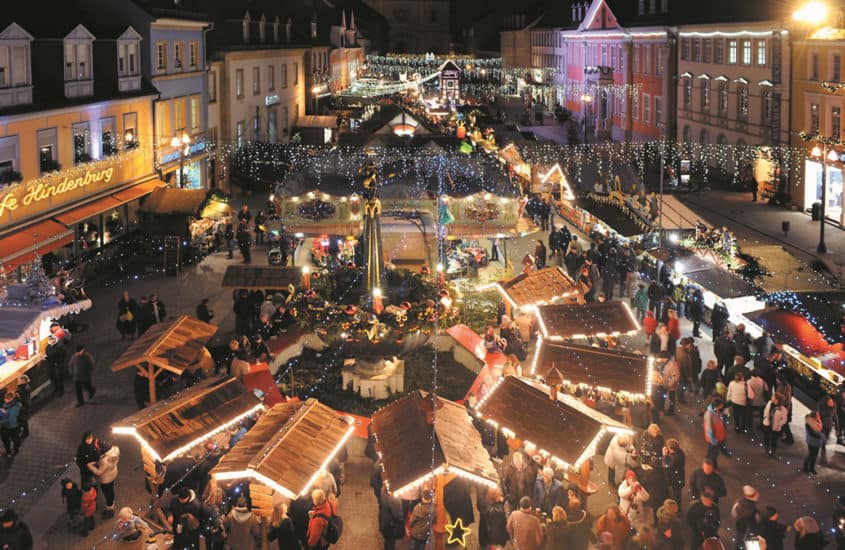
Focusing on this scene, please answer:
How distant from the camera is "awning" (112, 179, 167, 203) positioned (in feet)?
94.3

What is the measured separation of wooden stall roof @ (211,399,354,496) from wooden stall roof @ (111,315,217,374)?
3429 millimetres

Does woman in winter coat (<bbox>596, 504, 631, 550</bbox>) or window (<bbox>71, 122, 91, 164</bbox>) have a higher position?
window (<bbox>71, 122, 91, 164</bbox>)

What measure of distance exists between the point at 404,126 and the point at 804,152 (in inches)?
622

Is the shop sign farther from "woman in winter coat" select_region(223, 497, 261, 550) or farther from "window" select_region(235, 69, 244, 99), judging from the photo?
"window" select_region(235, 69, 244, 99)

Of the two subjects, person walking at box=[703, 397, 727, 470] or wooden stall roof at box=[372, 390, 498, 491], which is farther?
person walking at box=[703, 397, 727, 470]

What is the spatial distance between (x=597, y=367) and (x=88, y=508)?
7693 mm

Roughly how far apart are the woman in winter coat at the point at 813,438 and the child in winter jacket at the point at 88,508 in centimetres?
1015

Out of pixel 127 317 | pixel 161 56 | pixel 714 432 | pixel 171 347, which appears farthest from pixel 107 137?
pixel 714 432

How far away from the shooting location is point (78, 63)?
26984 millimetres

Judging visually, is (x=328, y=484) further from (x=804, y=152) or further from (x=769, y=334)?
(x=804, y=152)

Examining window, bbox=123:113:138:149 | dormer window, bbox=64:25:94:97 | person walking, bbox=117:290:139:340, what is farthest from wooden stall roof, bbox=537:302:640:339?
window, bbox=123:113:138:149

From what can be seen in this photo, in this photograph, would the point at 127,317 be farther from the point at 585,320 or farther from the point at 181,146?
the point at 181,146

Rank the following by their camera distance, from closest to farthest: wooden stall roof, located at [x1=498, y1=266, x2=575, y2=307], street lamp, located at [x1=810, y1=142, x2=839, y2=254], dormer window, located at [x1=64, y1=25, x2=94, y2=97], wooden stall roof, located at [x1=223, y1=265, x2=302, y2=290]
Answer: wooden stall roof, located at [x1=498, y1=266, x2=575, y2=307], wooden stall roof, located at [x1=223, y1=265, x2=302, y2=290], dormer window, located at [x1=64, y1=25, x2=94, y2=97], street lamp, located at [x1=810, y1=142, x2=839, y2=254]

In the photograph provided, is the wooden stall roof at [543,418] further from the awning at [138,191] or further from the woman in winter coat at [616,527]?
the awning at [138,191]
